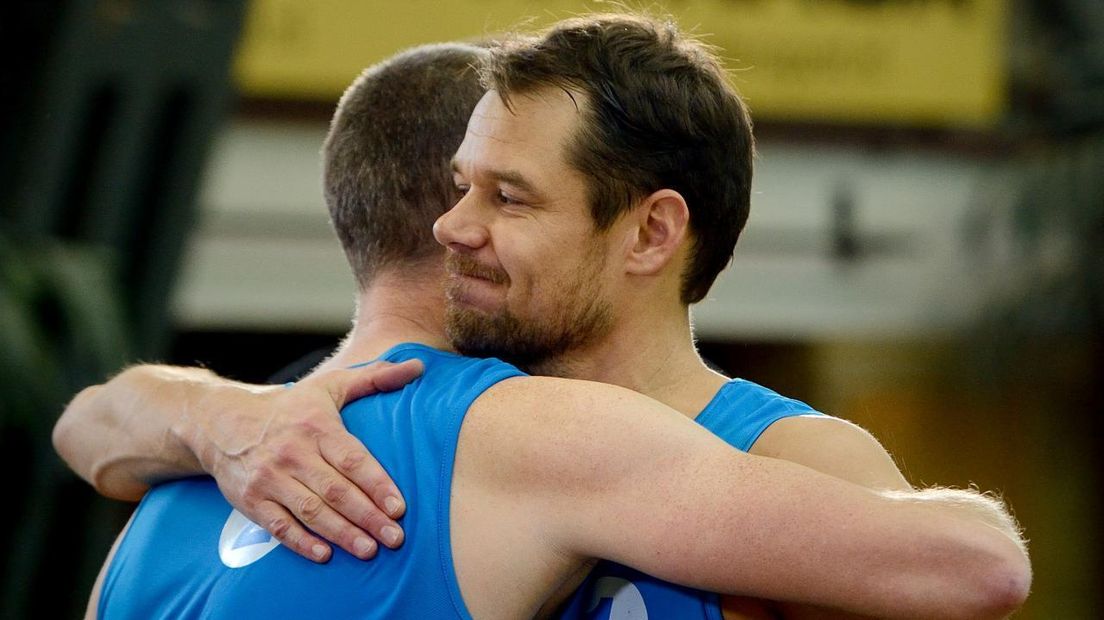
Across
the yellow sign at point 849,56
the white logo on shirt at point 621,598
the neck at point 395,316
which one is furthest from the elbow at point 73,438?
the yellow sign at point 849,56

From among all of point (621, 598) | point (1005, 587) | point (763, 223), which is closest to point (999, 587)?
point (1005, 587)

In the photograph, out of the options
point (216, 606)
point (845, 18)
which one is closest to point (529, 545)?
point (216, 606)

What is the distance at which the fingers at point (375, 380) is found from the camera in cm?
172

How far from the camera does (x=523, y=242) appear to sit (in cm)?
180

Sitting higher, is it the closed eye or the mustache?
the closed eye

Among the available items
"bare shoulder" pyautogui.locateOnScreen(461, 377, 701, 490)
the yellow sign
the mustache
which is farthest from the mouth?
the yellow sign

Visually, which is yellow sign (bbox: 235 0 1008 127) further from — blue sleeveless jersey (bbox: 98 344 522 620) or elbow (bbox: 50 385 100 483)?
blue sleeveless jersey (bbox: 98 344 522 620)

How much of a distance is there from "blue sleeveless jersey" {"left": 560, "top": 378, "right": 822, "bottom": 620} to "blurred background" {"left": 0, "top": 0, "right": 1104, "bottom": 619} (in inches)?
98.7

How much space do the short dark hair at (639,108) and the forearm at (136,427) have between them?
547mm

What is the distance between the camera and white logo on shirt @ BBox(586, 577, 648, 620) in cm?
167

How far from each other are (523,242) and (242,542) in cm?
47

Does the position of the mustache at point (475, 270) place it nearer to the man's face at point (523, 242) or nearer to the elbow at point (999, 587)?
the man's face at point (523, 242)

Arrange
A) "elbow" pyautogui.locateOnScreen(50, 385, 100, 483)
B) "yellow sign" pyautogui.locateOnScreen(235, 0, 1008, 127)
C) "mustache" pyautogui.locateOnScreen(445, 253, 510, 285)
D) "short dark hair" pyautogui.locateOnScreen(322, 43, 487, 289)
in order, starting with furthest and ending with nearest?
"yellow sign" pyautogui.locateOnScreen(235, 0, 1008, 127) < "elbow" pyautogui.locateOnScreen(50, 385, 100, 483) < "short dark hair" pyautogui.locateOnScreen(322, 43, 487, 289) < "mustache" pyautogui.locateOnScreen(445, 253, 510, 285)

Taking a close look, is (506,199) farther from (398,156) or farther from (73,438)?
(73,438)
